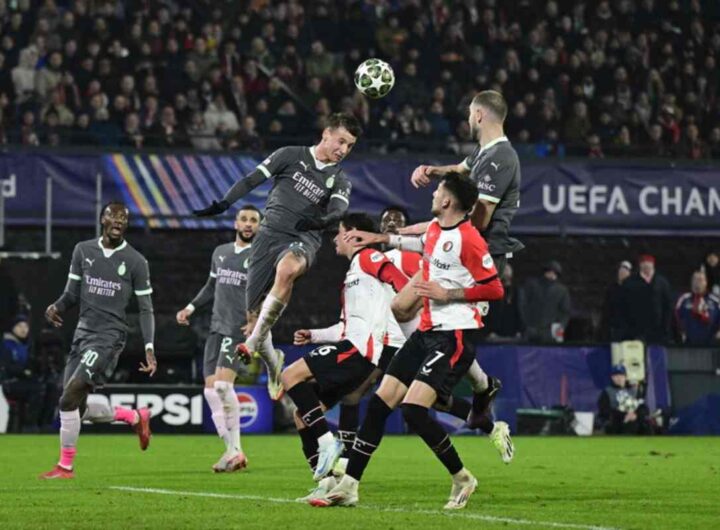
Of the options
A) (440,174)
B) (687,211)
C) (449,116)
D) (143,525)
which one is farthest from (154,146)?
(143,525)

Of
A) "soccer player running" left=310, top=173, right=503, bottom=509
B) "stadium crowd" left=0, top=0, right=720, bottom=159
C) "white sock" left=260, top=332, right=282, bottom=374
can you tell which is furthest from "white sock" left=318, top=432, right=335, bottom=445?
"stadium crowd" left=0, top=0, right=720, bottom=159

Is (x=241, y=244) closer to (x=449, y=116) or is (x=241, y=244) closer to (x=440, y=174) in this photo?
(x=440, y=174)

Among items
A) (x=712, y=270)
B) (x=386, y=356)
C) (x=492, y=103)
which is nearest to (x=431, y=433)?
(x=492, y=103)

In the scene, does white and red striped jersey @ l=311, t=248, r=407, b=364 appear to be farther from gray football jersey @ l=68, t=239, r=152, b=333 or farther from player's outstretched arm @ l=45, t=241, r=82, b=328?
player's outstretched arm @ l=45, t=241, r=82, b=328

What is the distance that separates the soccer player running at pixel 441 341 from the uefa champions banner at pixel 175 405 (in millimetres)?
12033

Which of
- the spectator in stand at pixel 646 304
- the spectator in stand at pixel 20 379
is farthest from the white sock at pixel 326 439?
the spectator in stand at pixel 646 304

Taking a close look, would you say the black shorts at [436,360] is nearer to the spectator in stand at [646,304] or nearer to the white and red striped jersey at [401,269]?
the white and red striped jersey at [401,269]

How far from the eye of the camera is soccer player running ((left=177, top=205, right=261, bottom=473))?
48.4 feet

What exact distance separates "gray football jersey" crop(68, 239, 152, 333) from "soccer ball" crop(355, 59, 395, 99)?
2.48 metres

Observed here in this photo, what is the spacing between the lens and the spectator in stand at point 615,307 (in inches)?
929

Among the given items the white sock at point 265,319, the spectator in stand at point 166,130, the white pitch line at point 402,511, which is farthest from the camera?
the spectator in stand at point 166,130

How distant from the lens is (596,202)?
1014 inches

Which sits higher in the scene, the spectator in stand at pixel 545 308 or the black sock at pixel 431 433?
the spectator in stand at pixel 545 308

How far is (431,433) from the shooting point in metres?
9.80
